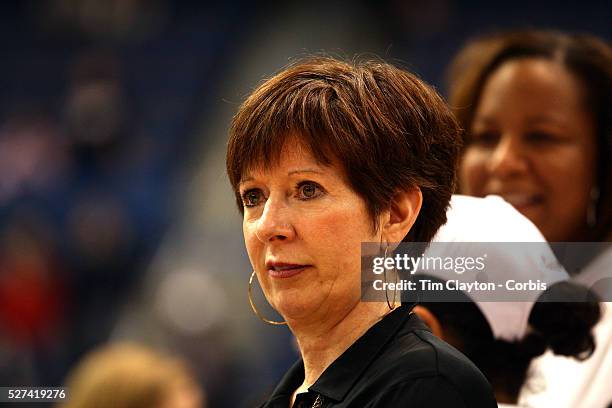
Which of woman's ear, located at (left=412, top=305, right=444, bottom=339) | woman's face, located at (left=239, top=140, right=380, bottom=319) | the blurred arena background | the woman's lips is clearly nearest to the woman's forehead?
woman's face, located at (left=239, top=140, right=380, bottom=319)

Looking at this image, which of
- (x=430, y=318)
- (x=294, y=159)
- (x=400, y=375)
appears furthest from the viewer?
(x=430, y=318)

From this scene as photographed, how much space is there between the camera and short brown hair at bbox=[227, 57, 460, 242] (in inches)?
36.8

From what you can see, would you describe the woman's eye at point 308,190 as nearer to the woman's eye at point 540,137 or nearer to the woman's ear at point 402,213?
the woman's ear at point 402,213

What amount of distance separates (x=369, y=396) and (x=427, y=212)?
0.27 meters

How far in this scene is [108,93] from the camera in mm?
2510

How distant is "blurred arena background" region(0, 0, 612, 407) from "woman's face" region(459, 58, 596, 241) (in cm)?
61

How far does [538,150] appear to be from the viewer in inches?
54.3

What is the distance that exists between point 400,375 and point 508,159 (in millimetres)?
636

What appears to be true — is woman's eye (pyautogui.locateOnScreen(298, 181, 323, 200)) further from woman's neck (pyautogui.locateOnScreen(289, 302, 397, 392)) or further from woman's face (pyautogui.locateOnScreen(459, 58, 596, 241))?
woman's face (pyautogui.locateOnScreen(459, 58, 596, 241))

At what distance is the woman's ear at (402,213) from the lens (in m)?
0.98

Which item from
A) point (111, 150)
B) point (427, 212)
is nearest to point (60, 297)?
point (111, 150)

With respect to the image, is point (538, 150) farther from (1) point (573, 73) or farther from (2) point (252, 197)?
(2) point (252, 197)

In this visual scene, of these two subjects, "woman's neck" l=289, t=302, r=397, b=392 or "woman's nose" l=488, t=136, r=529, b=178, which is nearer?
"woman's neck" l=289, t=302, r=397, b=392

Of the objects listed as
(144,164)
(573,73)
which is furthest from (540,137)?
(144,164)
